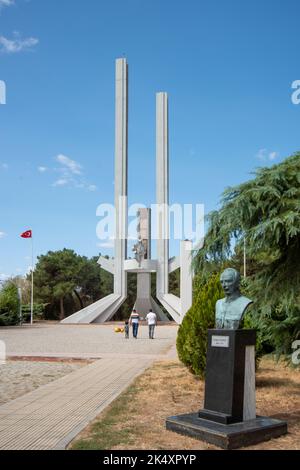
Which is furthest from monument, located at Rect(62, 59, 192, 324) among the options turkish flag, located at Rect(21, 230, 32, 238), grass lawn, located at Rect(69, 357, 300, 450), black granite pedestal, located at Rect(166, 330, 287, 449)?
black granite pedestal, located at Rect(166, 330, 287, 449)

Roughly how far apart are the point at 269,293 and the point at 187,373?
4153 mm

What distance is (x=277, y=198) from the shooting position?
645 centimetres

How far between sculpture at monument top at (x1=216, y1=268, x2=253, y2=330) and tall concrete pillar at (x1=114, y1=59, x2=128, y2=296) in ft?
109

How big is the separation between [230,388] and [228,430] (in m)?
Answer: 0.47

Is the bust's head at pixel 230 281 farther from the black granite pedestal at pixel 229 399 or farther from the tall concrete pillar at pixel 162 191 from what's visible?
the tall concrete pillar at pixel 162 191

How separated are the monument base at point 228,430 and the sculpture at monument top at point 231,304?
3.57 feet

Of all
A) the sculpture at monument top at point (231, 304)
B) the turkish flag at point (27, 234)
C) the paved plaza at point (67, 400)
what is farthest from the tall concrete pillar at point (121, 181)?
the sculpture at monument top at point (231, 304)

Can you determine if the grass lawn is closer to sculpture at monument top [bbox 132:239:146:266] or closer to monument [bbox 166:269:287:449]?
monument [bbox 166:269:287:449]

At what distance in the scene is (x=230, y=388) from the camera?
5.62 m

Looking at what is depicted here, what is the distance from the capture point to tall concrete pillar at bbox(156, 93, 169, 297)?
40.3 metres

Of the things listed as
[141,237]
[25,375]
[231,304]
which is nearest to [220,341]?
[231,304]

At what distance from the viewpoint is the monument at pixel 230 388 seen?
5.45 meters
